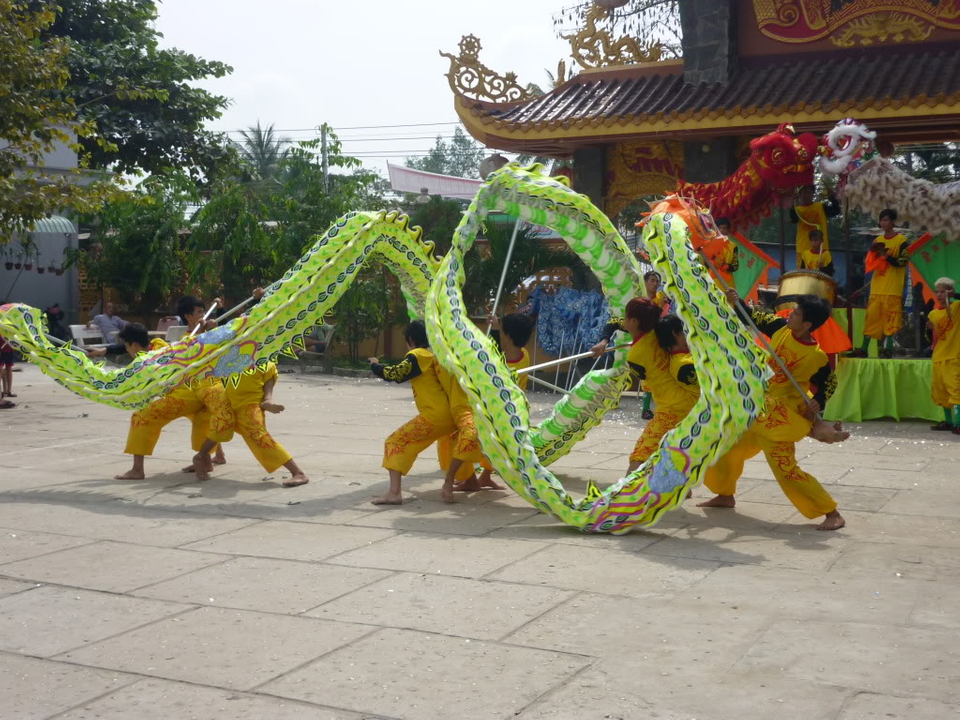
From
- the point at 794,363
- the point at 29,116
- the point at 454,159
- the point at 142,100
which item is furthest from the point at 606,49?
the point at 454,159

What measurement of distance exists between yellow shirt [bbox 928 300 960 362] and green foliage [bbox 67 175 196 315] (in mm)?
13031

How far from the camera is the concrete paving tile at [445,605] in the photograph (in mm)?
4472

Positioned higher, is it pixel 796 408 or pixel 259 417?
pixel 796 408

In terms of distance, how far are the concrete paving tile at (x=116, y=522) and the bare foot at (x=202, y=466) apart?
37.0 inches

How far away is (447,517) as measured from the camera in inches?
263

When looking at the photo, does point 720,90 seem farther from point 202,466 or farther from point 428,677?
point 428,677

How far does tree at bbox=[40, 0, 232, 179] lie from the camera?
78.2 feet

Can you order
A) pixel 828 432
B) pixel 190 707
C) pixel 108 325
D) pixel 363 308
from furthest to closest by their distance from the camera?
pixel 108 325
pixel 363 308
pixel 828 432
pixel 190 707

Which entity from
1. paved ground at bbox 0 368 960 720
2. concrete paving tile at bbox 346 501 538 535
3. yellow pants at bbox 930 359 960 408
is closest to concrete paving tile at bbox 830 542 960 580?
paved ground at bbox 0 368 960 720

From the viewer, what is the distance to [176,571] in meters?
5.38

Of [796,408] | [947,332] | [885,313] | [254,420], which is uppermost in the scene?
[885,313]

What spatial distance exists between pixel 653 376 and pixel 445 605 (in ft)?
7.79

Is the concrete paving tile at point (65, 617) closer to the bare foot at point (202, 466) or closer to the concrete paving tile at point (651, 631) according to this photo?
the concrete paving tile at point (651, 631)

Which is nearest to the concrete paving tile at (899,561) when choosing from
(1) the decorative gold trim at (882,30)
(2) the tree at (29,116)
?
(1) the decorative gold trim at (882,30)
